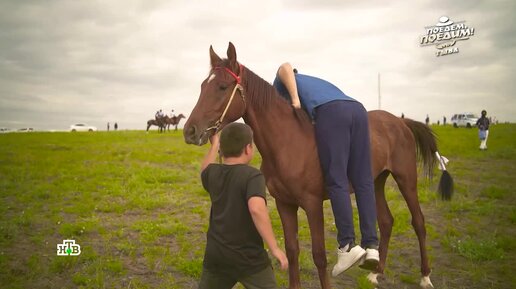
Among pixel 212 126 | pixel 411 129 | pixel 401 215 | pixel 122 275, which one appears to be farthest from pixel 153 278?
pixel 401 215

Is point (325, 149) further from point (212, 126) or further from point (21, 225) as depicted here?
point (21, 225)

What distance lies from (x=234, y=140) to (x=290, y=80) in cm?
146

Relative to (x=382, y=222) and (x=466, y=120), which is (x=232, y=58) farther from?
(x=466, y=120)

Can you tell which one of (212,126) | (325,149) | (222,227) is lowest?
(222,227)

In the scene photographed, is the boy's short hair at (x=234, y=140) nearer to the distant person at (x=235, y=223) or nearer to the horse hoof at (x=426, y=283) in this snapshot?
the distant person at (x=235, y=223)

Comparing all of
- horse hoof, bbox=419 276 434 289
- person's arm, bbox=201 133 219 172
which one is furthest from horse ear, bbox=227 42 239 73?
horse hoof, bbox=419 276 434 289

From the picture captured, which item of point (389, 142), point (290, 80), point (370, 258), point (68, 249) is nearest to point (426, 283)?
point (389, 142)

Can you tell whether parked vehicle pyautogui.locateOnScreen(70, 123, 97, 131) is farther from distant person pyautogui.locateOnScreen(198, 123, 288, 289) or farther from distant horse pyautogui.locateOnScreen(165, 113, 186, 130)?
distant person pyautogui.locateOnScreen(198, 123, 288, 289)

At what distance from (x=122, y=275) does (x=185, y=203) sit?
445 cm

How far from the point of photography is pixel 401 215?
8.12 metres

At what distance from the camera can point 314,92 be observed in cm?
374

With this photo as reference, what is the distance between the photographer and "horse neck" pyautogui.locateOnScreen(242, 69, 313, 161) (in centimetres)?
366

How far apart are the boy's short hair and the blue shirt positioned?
131cm

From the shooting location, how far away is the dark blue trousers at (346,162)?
3.44 m
